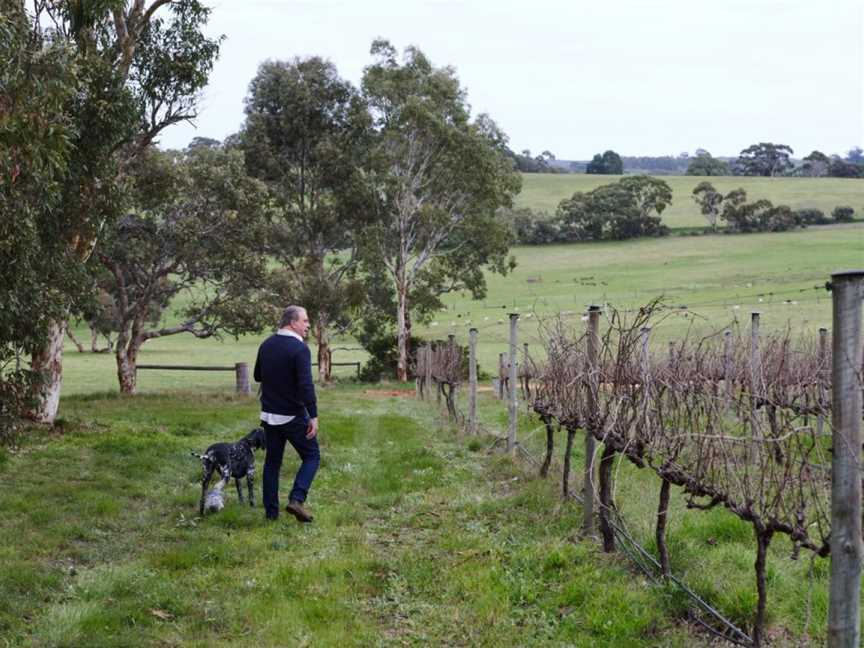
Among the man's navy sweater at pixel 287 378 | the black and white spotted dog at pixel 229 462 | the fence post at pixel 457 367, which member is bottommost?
the fence post at pixel 457 367

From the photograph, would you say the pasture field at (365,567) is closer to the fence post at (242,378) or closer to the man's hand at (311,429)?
the man's hand at (311,429)

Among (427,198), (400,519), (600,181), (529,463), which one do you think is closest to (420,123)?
(427,198)

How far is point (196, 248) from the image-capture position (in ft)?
85.4

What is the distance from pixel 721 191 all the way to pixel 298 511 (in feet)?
363

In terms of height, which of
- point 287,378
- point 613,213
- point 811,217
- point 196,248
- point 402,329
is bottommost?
point 402,329

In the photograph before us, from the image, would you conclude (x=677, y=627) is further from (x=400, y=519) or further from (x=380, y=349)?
(x=380, y=349)

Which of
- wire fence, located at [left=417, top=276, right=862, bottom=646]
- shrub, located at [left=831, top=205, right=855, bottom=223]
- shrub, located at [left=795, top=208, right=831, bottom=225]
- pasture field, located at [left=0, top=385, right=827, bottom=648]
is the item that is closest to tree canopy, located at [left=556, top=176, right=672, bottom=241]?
shrub, located at [left=795, top=208, right=831, bottom=225]

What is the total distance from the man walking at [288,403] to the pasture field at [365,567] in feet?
1.34

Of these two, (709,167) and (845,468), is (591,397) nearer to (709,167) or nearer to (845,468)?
(845,468)

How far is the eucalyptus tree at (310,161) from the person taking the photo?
3578 cm

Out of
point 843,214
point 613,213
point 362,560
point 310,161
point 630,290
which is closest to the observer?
point 362,560

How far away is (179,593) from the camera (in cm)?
611

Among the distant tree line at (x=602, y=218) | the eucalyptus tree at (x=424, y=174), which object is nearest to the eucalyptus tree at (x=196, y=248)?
the eucalyptus tree at (x=424, y=174)

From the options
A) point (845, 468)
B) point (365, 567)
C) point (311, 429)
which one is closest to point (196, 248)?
point (311, 429)
